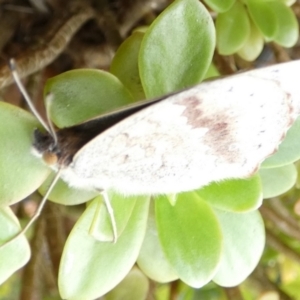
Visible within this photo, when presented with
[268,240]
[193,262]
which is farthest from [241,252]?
[268,240]

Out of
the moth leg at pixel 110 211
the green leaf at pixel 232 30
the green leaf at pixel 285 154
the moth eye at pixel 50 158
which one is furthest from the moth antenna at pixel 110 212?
the green leaf at pixel 232 30

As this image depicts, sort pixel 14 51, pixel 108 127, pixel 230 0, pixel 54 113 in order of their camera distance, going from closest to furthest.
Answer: pixel 108 127
pixel 54 113
pixel 230 0
pixel 14 51

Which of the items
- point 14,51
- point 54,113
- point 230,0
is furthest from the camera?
point 14,51

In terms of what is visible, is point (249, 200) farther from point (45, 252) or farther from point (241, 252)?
point (45, 252)

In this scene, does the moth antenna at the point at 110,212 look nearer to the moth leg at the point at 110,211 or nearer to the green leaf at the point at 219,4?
the moth leg at the point at 110,211

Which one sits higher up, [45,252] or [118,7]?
[118,7]
